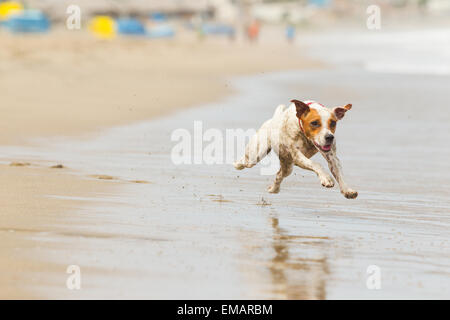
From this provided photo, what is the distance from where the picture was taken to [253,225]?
7.58m

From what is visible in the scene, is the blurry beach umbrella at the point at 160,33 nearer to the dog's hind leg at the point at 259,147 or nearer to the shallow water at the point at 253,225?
the shallow water at the point at 253,225

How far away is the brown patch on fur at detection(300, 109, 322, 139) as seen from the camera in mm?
8086

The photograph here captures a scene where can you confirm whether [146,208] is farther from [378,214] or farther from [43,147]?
[43,147]

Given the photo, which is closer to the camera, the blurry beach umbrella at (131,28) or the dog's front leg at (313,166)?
the dog's front leg at (313,166)

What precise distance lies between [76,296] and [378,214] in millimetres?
3695

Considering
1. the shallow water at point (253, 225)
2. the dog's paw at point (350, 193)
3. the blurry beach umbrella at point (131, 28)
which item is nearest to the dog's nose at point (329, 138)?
the dog's paw at point (350, 193)

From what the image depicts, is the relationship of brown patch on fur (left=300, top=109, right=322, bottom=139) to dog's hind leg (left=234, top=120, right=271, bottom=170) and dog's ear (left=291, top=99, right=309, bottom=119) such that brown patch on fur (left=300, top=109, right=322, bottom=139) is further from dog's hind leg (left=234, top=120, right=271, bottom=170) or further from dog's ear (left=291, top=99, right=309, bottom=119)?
dog's hind leg (left=234, top=120, right=271, bottom=170)

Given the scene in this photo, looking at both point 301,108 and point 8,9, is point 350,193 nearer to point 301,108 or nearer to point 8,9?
point 301,108

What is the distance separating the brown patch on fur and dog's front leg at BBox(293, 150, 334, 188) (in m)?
0.25

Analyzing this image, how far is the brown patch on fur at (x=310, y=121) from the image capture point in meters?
8.09

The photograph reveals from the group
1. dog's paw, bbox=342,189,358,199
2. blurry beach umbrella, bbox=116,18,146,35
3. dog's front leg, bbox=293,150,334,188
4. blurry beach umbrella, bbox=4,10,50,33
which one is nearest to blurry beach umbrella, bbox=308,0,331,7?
blurry beach umbrella, bbox=116,18,146,35

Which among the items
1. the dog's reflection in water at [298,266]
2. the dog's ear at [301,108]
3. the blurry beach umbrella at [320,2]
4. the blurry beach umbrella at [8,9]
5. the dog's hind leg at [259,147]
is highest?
the blurry beach umbrella at [320,2]

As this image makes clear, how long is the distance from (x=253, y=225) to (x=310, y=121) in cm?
111

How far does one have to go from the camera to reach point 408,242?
281 inches
